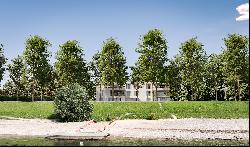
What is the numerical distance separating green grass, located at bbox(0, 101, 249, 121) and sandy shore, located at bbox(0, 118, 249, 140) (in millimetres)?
6427

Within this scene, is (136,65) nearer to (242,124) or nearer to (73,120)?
(73,120)

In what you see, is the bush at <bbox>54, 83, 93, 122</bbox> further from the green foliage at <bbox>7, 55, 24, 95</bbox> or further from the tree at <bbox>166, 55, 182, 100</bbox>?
the green foliage at <bbox>7, 55, 24, 95</bbox>

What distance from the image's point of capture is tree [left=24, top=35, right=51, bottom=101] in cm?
7906

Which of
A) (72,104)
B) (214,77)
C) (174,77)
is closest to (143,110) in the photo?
(72,104)

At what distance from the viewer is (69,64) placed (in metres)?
80.3

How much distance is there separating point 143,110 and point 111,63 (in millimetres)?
26436

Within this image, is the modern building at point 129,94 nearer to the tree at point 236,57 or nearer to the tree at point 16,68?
the tree at point 16,68

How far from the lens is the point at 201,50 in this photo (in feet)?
260

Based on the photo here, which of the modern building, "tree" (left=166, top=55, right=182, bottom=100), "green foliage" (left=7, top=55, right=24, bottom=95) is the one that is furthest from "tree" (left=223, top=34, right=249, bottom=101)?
the modern building

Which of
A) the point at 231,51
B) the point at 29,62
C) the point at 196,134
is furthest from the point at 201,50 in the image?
the point at 196,134

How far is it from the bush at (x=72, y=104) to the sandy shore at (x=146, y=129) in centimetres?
151

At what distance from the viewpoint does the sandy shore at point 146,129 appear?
34.6 meters

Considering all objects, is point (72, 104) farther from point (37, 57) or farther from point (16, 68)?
point (16, 68)

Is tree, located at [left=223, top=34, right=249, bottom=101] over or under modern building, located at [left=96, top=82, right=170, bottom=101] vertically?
over
